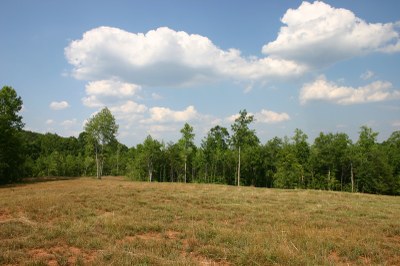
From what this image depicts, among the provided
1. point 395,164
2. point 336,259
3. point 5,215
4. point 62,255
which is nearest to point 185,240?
point 62,255

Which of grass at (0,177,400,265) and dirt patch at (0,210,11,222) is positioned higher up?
grass at (0,177,400,265)

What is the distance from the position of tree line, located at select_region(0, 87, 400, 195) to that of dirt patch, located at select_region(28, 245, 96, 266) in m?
40.2

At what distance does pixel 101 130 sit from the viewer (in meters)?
62.2

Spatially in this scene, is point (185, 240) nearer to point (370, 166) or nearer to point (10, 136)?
point (10, 136)

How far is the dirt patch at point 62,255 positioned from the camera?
8.16 metres

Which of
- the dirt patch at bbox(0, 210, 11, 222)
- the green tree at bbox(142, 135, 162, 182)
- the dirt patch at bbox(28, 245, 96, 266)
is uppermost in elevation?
the green tree at bbox(142, 135, 162, 182)

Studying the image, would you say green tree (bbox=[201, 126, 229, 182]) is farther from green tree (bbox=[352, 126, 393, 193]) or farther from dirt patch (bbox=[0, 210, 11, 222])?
dirt patch (bbox=[0, 210, 11, 222])

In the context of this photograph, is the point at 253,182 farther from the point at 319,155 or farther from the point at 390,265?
the point at 390,265

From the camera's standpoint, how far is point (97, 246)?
953cm

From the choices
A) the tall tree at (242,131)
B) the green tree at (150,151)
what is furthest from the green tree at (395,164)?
the green tree at (150,151)

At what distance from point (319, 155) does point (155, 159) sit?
3951 centimetres

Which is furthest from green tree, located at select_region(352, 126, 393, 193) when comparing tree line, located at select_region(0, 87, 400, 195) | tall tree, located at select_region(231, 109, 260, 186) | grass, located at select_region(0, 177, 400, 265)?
grass, located at select_region(0, 177, 400, 265)

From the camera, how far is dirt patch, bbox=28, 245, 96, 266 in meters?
8.16

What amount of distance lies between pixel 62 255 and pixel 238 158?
202 feet
